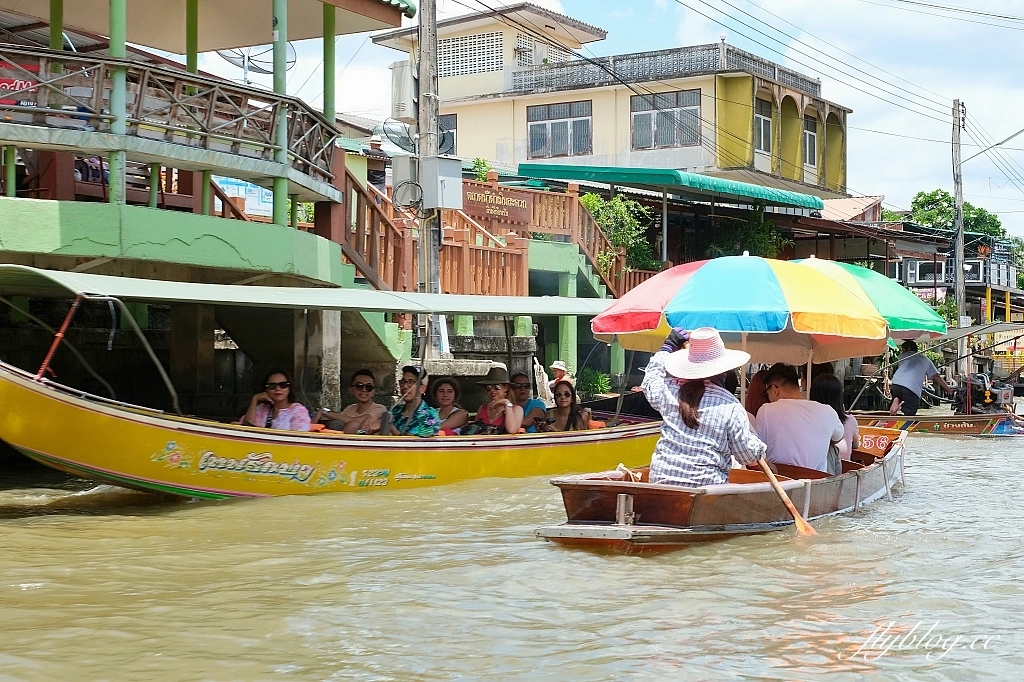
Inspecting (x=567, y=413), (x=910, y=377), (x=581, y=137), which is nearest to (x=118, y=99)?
(x=567, y=413)

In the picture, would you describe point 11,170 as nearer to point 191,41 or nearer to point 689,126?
point 191,41

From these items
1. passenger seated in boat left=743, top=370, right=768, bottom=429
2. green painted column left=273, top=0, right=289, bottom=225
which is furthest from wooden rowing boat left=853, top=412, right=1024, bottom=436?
green painted column left=273, top=0, right=289, bottom=225

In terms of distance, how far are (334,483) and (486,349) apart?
6.16m

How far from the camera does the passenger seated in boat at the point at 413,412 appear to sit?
12.0m

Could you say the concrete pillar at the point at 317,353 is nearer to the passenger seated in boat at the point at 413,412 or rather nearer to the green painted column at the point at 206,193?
the green painted column at the point at 206,193

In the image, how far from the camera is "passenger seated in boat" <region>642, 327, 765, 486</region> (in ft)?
25.4

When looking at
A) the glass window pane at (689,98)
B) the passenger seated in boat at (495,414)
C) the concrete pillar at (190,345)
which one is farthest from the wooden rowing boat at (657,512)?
the glass window pane at (689,98)

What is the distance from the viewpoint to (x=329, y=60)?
14742mm

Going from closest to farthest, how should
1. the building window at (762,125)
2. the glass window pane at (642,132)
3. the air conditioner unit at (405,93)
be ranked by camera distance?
the air conditioner unit at (405,93) → the building window at (762,125) → the glass window pane at (642,132)

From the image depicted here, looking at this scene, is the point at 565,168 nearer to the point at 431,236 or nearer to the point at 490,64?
the point at 431,236

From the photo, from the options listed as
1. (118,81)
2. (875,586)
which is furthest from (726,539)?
(118,81)

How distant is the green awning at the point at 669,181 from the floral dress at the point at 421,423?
1193 cm

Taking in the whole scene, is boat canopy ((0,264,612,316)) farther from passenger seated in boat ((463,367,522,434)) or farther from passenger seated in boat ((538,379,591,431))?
passenger seated in boat ((463,367,522,434))

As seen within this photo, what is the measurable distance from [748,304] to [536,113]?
943 inches
